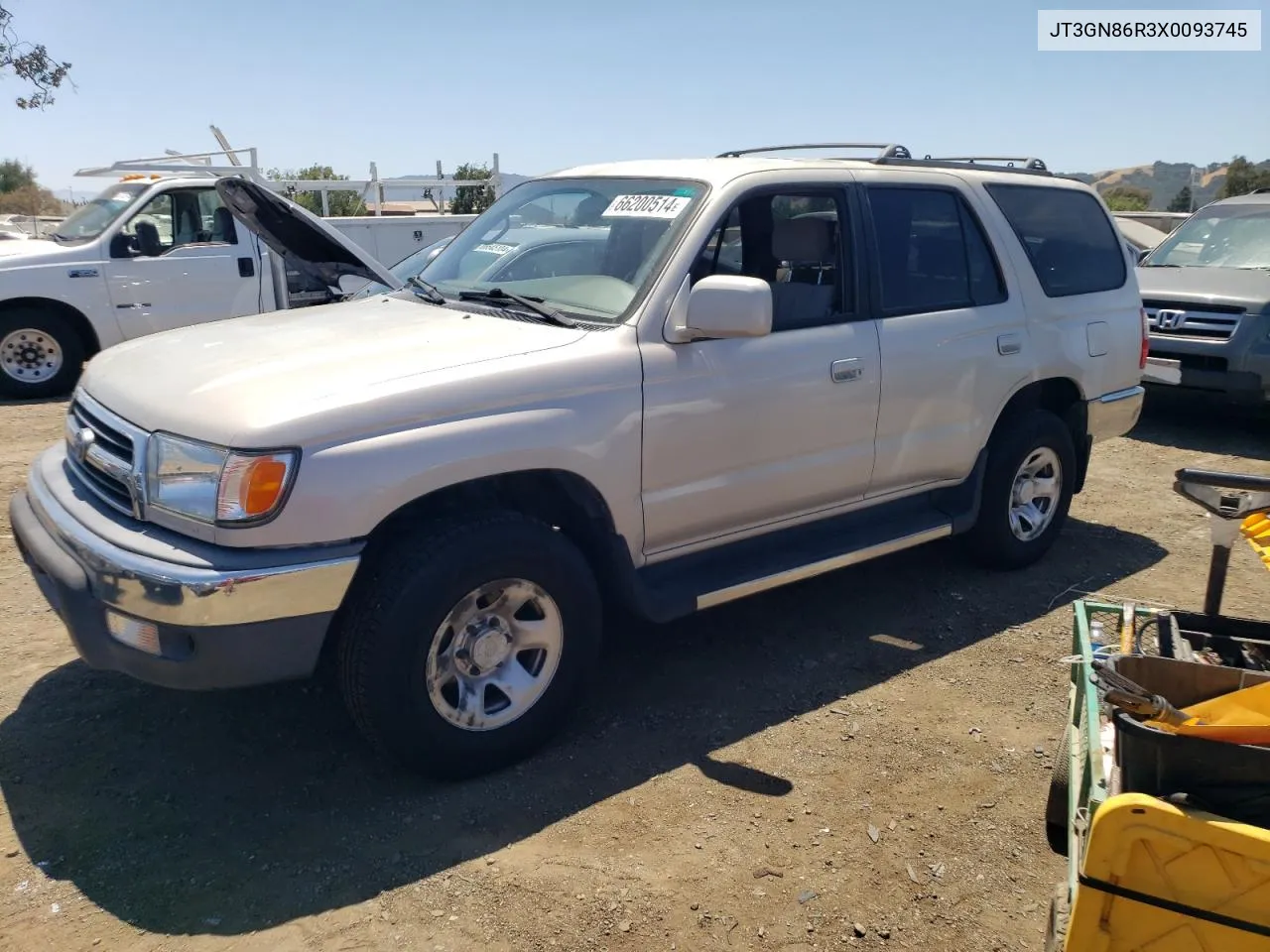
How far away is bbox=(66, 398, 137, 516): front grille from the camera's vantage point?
10.3 ft

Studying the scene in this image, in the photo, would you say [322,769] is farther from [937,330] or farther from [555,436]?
[937,330]

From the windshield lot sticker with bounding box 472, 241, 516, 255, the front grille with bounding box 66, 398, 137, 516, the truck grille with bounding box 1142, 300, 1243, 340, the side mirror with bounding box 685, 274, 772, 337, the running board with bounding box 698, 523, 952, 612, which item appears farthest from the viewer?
the truck grille with bounding box 1142, 300, 1243, 340

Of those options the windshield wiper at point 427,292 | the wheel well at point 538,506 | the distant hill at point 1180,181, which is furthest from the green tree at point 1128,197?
the wheel well at point 538,506

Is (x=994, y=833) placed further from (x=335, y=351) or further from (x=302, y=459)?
(x=335, y=351)

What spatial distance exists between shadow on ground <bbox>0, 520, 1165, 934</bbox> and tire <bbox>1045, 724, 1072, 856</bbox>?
2.64 ft

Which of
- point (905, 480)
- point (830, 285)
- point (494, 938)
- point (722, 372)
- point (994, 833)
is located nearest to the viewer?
point (494, 938)

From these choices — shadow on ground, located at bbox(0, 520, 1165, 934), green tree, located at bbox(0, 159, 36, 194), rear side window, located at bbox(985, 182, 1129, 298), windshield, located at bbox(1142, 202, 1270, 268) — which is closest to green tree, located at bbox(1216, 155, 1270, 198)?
windshield, located at bbox(1142, 202, 1270, 268)

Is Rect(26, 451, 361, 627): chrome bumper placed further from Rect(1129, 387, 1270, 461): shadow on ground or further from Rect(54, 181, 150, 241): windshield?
Rect(54, 181, 150, 241): windshield

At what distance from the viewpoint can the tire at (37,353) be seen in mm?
9055

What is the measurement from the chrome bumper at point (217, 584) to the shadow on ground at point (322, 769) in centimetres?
73

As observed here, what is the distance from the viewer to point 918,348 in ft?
14.4

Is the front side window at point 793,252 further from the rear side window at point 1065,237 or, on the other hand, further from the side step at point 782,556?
the rear side window at point 1065,237

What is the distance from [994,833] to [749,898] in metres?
0.87

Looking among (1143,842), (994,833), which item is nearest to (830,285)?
(994,833)
